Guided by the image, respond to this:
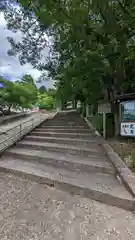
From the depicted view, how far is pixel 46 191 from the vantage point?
3.45 meters

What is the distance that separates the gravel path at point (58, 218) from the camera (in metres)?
2.25

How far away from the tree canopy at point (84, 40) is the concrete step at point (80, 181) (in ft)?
10.7

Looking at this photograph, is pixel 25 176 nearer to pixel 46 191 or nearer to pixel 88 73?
pixel 46 191

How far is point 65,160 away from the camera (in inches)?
180

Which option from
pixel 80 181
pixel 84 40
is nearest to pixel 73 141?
pixel 80 181

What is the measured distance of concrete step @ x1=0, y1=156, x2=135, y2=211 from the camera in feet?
9.58

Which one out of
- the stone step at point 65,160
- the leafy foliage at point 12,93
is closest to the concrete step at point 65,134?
the stone step at point 65,160

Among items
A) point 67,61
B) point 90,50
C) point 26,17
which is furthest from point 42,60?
point 90,50

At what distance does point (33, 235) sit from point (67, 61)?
6.85m

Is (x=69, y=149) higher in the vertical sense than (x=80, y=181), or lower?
higher

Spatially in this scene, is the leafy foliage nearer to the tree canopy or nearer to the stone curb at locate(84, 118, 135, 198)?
the tree canopy

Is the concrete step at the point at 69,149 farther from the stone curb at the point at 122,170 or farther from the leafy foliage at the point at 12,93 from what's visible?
the leafy foliage at the point at 12,93

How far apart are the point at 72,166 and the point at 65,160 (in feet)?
0.94

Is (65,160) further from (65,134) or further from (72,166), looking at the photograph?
(65,134)
